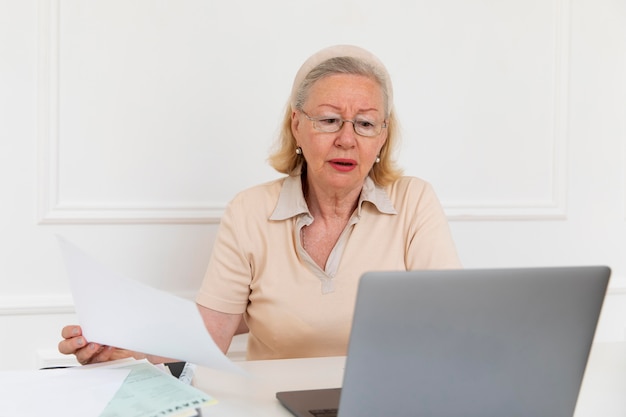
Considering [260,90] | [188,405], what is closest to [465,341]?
[188,405]

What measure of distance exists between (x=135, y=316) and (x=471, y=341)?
51cm

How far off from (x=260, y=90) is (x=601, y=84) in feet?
4.21

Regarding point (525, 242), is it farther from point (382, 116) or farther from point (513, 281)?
point (513, 281)

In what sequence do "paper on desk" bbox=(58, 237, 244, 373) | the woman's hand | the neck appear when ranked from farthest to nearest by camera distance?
the neck
the woman's hand
"paper on desk" bbox=(58, 237, 244, 373)

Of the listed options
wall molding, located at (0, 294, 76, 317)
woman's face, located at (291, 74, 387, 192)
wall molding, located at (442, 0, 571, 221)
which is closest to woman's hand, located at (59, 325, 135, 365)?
woman's face, located at (291, 74, 387, 192)

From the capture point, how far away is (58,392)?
1.20 m

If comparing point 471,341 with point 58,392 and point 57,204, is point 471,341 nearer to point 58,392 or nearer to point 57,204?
point 58,392

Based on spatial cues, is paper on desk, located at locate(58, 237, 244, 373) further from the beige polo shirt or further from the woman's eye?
the woman's eye

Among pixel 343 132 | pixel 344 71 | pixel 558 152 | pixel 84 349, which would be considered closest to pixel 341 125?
pixel 343 132

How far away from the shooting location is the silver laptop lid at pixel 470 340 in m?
0.92

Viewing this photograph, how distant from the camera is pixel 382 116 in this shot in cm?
193

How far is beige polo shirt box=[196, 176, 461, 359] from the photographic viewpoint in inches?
73.0

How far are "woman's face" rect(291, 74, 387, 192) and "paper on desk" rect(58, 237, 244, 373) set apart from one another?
30.6 inches

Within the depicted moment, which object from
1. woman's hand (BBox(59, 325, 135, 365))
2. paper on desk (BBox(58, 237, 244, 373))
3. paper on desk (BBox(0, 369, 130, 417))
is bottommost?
paper on desk (BBox(0, 369, 130, 417))
